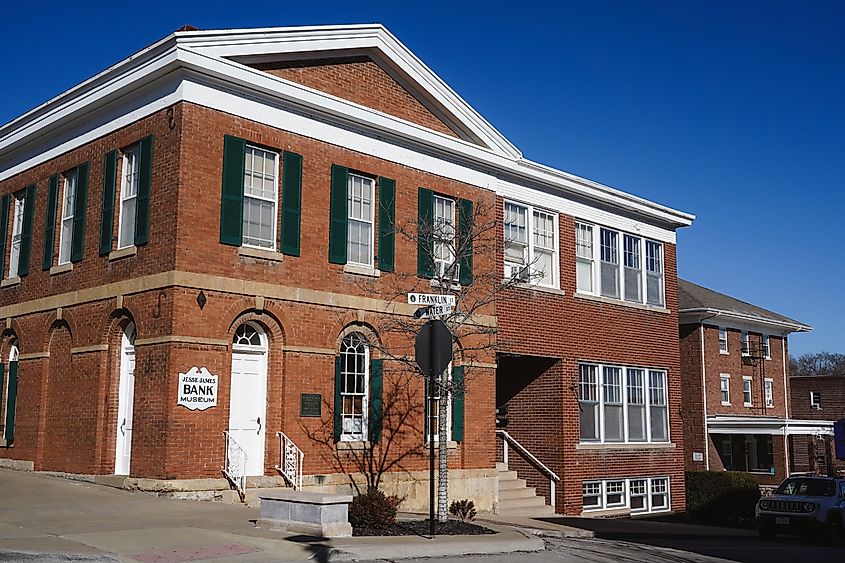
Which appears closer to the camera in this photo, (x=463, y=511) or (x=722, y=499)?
(x=463, y=511)

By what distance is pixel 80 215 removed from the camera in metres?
19.7

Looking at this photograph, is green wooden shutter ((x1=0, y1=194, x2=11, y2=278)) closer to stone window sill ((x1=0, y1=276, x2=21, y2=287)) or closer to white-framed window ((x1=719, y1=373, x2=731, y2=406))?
stone window sill ((x1=0, y1=276, x2=21, y2=287))

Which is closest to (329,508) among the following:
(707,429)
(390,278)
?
(390,278)

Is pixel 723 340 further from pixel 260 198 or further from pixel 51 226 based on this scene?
pixel 51 226

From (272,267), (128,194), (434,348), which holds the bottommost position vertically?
(434,348)

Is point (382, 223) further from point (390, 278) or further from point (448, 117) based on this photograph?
point (448, 117)

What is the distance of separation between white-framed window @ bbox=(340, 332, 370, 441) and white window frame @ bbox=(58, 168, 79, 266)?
627 centimetres

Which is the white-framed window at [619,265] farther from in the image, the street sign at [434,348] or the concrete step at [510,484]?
the street sign at [434,348]

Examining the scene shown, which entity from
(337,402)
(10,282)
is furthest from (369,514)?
(10,282)

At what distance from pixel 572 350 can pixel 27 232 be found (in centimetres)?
1387

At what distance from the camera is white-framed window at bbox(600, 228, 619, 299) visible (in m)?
26.8

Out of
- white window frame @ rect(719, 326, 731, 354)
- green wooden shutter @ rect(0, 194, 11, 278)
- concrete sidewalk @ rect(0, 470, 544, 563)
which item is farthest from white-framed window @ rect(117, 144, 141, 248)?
white window frame @ rect(719, 326, 731, 354)

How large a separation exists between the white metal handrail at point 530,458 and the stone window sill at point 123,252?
11.8 m

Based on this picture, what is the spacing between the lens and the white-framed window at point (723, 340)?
1634 inches
